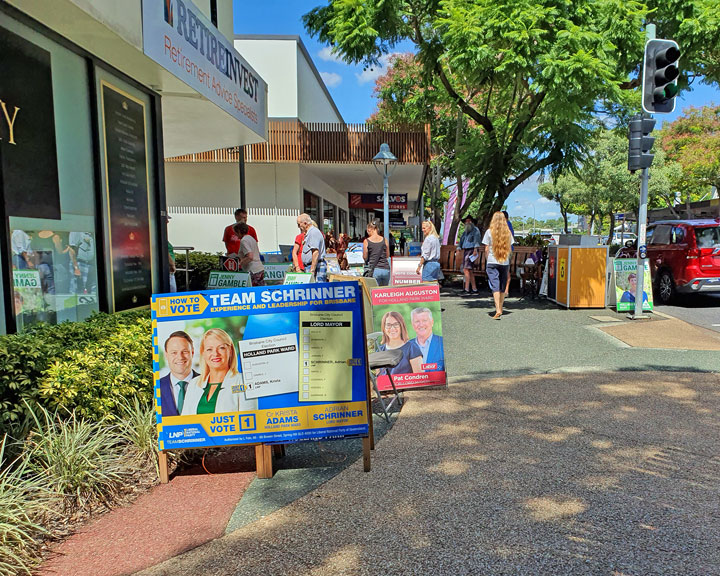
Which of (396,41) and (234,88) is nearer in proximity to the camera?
(234,88)

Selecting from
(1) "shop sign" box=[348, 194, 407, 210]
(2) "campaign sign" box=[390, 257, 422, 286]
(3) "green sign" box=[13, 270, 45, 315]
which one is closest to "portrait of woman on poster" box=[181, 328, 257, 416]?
(3) "green sign" box=[13, 270, 45, 315]

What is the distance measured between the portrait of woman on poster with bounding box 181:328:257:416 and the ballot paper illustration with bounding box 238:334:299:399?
0.06m

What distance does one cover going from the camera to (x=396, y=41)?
13.9 metres

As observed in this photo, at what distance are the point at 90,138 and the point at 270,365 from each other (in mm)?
3728

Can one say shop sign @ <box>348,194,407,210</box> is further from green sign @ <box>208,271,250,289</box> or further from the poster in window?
the poster in window

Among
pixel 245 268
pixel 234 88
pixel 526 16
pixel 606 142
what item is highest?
pixel 606 142

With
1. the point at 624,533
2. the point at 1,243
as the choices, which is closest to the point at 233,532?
the point at 624,533

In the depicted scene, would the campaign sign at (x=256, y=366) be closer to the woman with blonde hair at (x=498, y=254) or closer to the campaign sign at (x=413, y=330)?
the campaign sign at (x=413, y=330)

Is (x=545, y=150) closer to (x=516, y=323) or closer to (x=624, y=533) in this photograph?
(x=516, y=323)

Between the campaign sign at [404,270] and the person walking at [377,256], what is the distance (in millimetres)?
1490

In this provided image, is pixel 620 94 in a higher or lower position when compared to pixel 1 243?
higher

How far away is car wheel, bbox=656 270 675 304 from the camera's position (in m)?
11.6

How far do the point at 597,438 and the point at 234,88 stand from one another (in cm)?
671

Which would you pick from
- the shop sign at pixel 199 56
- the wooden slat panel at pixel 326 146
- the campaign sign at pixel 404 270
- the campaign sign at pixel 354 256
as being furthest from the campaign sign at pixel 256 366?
the campaign sign at pixel 354 256
